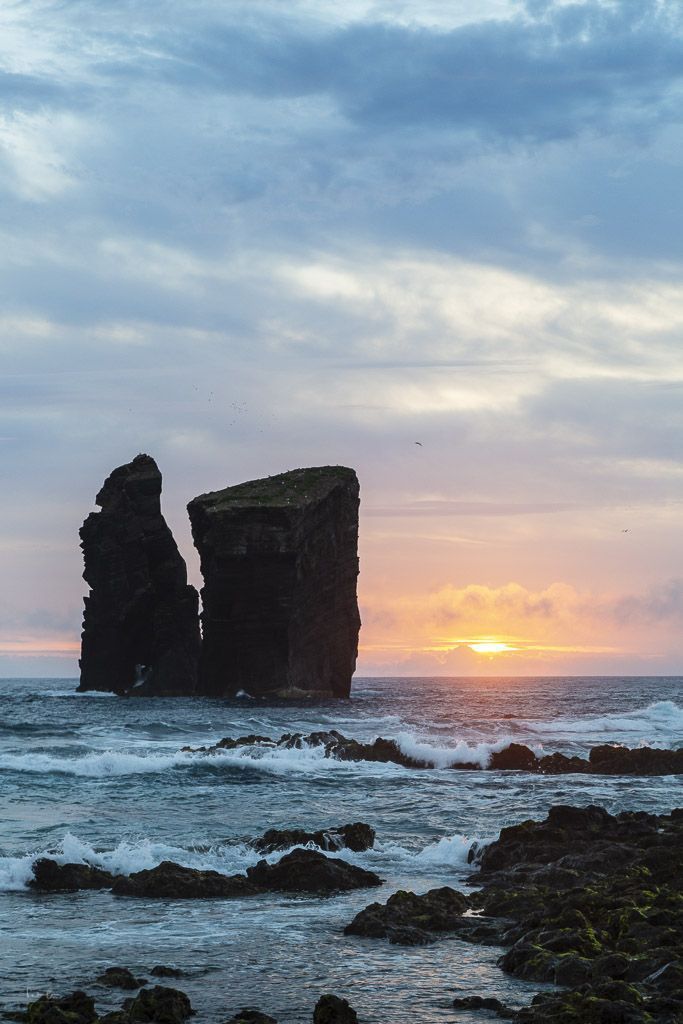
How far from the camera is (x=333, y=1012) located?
11.6 meters

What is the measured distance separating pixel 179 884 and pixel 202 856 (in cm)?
326

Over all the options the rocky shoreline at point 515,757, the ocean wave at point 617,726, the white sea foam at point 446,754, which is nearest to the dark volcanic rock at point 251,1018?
the rocky shoreline at point 515,757

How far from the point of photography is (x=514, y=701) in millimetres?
110000

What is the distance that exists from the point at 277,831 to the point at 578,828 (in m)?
6.18

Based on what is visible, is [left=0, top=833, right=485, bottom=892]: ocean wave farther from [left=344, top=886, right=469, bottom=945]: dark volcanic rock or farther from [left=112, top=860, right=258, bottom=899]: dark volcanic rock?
[left=344, top=886, right=469, bottom=945]: dark volcanic rock

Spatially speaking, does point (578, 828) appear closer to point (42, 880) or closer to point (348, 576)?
point (42, 880)

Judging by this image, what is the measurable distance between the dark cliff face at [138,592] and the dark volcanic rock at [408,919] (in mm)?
101475

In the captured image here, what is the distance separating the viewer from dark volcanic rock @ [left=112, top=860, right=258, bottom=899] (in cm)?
1902

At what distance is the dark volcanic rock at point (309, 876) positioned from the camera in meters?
Answer: 19.7

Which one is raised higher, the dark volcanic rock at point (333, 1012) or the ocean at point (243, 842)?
the dark volcanic rock at point (333, 1012)

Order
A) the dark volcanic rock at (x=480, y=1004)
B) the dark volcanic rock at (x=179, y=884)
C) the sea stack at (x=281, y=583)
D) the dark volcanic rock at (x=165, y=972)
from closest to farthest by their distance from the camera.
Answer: the dark volcanic rock at (x=480, y=1004) < the dark volcanic rock at (x=165, y=972) < the dark volcanic rock at (x=179, y=884) < the sea stack at (x=281, y=583)

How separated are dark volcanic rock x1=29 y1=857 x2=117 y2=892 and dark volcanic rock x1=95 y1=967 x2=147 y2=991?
22.3 ft

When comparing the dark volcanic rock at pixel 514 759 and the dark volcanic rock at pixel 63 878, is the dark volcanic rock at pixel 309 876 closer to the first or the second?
the dark volcanic rock at pixel 63 878

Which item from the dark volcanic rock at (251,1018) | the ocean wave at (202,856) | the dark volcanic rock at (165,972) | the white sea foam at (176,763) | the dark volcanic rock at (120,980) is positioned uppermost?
the dark volcanic rock at (251,1018)
